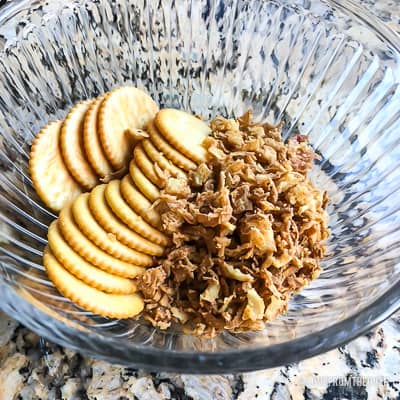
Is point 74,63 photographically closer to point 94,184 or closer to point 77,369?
point 94,184

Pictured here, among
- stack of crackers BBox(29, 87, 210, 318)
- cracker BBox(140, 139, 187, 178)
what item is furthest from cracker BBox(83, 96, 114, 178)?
cracker BBox(140, 139, 187, 178)

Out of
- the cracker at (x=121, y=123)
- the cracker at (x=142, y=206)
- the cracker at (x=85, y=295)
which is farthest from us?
the cracker at (x=121, y=123)

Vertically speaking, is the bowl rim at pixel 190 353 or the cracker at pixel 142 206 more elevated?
the cracker at pixel 142 206

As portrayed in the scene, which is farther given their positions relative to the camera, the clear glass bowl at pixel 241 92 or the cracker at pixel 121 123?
the cracker at pixel 121 123

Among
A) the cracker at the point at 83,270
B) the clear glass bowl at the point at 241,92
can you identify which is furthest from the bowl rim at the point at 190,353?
the cracker at the point at 83,270

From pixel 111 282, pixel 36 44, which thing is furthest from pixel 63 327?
pixel 36 44

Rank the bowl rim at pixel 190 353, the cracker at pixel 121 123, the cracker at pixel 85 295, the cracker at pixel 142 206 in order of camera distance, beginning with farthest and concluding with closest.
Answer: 1. the cracker at pixel 121 123
2. the cracker at pixel 142 206
3. the cracker at pixel 85 295
4. the bowl rim at pixel 190 353

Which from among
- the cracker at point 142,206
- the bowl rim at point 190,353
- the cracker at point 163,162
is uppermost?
the cracker at point 163,162

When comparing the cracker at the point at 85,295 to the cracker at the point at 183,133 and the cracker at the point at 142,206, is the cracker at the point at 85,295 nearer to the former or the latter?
the cracker at the point at 142,206
